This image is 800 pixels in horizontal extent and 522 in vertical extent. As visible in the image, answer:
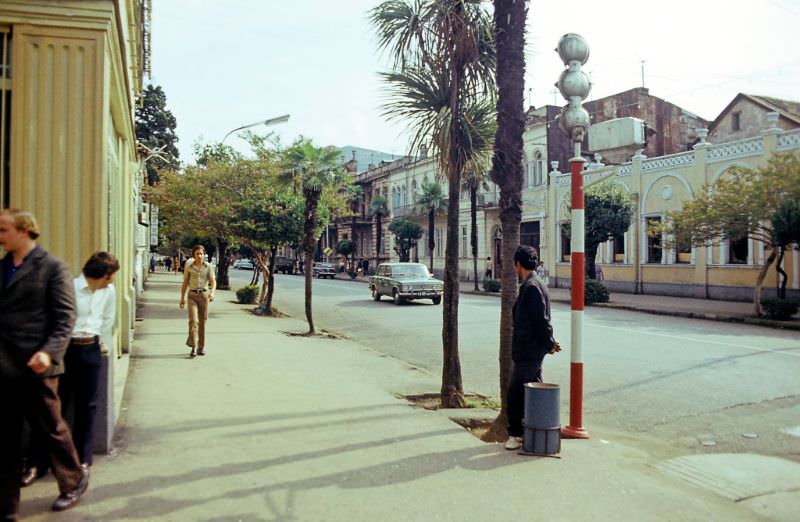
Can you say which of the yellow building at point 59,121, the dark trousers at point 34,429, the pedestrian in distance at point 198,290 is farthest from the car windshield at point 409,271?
the dark trousers at point 34,429

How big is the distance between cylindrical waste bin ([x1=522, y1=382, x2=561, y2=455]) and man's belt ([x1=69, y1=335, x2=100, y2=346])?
134 inches

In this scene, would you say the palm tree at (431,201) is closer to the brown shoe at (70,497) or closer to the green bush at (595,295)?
the green bush at (595,295)

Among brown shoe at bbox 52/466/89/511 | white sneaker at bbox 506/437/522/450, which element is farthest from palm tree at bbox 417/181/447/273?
brown shoe at bbox 52/466/89/511

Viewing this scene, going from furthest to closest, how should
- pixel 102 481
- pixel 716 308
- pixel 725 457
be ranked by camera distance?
pixel 716 308 → pixel 725 457 → pixel 102 481

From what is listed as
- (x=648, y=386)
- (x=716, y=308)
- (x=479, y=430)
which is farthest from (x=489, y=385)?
(x=716, y=308)

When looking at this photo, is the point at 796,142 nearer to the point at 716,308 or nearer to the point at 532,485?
the point at 716,308

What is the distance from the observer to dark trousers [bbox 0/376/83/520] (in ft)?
12.3

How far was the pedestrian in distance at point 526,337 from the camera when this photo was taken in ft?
18.8

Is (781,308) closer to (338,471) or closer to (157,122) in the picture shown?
(338,471)

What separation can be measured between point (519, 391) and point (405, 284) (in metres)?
18.5

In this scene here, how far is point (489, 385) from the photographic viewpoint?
9922 mm

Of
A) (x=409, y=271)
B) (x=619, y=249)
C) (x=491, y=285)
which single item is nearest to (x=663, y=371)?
(x=409, y=271)

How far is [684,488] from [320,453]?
2.91 meters

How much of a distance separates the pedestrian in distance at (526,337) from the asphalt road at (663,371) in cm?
183
